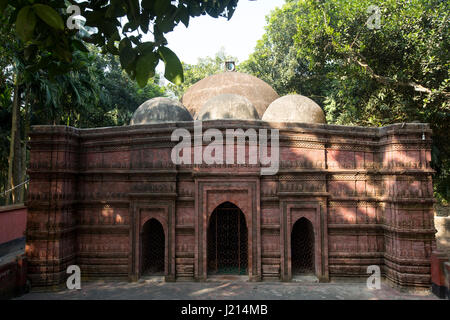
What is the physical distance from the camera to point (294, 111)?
9.98 m

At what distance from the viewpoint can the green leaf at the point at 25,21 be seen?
1.87m

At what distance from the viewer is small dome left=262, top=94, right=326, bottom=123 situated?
32.5 feet

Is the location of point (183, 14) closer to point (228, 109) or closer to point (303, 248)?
point (228, 109)

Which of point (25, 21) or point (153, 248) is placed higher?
point (25, 21)

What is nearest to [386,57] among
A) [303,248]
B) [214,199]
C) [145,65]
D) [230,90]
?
[230,90]

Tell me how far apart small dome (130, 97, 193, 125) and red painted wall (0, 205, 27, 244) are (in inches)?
230

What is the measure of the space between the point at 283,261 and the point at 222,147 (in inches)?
134

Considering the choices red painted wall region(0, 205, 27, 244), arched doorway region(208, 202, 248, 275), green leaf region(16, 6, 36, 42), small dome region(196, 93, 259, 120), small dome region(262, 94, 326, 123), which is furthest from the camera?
red painted wall region(0, 205, 27, 244)

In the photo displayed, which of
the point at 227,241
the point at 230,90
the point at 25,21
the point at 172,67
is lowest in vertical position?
the point at 227,241

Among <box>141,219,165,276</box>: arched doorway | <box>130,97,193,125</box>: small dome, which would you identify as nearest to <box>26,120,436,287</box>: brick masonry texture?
<box>141,219,165,276</box>: arched doorway

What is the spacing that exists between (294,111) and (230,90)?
379cm

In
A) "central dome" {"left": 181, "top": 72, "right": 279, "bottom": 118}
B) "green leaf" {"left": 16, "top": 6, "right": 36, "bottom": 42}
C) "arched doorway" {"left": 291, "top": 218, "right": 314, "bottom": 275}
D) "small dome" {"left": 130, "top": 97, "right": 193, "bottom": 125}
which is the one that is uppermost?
"central dome" {"left": 181, "top": 72, "right": 279, "bottom": 118}

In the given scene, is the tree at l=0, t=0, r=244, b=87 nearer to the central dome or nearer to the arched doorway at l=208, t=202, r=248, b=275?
the arched doorway at l=208, t=202, r=248, b=275

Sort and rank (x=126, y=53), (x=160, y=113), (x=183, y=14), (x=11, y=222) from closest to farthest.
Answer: (x=126, y=53) → (x=183, y=14) → (x=160, y=113) → (x=11, y=222)
